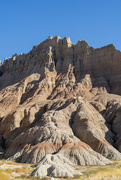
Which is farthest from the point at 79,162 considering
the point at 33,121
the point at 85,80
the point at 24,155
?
the point at 85,80

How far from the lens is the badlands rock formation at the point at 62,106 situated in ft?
136

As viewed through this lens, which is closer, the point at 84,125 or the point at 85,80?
the point at 84,125

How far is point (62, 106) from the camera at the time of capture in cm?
6397

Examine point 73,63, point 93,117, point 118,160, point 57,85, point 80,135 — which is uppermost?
point 73,63

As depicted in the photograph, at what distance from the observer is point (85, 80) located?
85.9 m

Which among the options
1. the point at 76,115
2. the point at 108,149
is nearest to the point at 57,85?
the point at 76,115

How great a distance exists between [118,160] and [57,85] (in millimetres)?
52011

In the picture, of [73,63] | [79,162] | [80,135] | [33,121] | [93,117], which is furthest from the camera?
[73,63]

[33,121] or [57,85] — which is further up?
[57,85]

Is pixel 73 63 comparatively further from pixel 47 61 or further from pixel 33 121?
pixel 33 121

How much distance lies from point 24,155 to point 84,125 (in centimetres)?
1519

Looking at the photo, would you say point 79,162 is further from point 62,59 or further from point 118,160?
point 62,59

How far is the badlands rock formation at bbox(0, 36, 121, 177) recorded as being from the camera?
41594 millimetres

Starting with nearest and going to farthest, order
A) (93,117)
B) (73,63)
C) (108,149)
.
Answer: (108,149)
(93,117)
(73,63)
